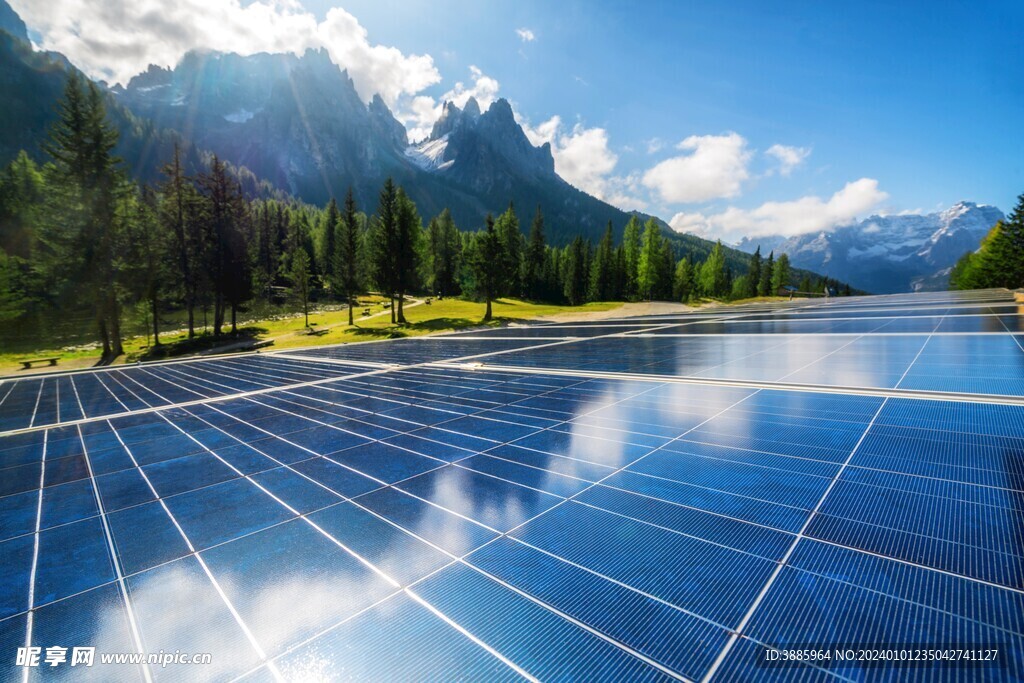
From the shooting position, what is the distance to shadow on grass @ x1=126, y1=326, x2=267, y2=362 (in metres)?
39.2

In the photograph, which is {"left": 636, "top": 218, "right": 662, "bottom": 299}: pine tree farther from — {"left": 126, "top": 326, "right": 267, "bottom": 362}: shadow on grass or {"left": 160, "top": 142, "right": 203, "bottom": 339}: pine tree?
{"left": 160, "top": 142, "right": 203, "bottom": 339}: pine tree

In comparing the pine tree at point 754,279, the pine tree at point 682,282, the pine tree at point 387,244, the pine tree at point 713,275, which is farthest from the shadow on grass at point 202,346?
the pine tree at point 754,279

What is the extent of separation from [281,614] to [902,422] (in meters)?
10.0

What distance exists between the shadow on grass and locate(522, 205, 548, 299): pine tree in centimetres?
5824

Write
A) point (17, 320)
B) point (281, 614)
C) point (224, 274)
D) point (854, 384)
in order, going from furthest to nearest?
point (17, 320)
point (224, 274)
point (854, 384)
point (281, 614)

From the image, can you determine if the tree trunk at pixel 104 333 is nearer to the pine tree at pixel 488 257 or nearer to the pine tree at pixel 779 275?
the pine tree at pixel 488 257

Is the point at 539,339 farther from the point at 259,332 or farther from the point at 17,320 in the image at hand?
the point at 17,320

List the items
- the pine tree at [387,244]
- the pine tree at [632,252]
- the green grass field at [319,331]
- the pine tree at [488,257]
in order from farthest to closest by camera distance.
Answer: the pine tree at [632,252] → the pine tree at [387,244] → the pine tree at [488,257] → the green grass field at [319,331]

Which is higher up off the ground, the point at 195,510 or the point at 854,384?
the point at 854,384

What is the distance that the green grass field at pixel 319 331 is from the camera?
3959 centimetres

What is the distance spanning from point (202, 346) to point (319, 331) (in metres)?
11.5

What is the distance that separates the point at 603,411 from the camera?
945cm

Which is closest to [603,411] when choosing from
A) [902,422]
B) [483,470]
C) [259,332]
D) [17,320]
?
[483,470]

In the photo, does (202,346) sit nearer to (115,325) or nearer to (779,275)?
(115,325)
